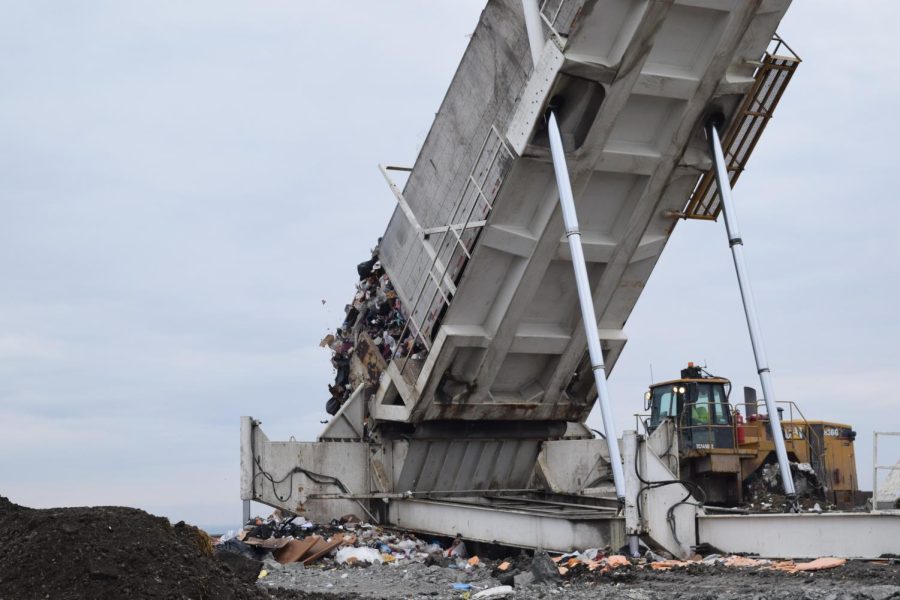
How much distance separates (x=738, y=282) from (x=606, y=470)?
391 centimetres

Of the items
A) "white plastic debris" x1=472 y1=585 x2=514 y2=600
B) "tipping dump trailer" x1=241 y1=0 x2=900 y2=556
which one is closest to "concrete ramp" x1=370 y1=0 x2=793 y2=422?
"tipping dump trailer" x1=241 y1=0 x2=900 y2=556

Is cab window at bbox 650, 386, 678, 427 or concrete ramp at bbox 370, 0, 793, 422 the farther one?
cab window at bbox 650, 386, 678, 427

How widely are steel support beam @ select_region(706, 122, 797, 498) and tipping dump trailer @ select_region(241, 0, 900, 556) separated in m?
0.24

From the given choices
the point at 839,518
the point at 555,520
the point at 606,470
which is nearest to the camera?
the point at 839,518

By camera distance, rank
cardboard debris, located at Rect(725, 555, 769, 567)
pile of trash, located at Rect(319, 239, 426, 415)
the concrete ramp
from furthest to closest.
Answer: pile of trash, located at Rect(319, 239, 426, 415)
the concrete ramp
cardboard debris, located at Rect(725, 555, 769, 567)

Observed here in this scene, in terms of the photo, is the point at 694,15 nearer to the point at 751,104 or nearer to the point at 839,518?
the point at 751,104

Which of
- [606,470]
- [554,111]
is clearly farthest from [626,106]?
[606,470]

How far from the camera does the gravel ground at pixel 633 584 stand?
22.9 ft

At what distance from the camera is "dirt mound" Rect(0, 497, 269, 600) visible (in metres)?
6.45

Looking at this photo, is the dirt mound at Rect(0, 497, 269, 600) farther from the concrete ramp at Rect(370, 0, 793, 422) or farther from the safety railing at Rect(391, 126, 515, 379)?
the concrete ramp at Rect(370, 0, 793, 422)

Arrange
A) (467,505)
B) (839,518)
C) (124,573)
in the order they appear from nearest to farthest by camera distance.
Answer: (124,573) → (839,518) → (467,505)

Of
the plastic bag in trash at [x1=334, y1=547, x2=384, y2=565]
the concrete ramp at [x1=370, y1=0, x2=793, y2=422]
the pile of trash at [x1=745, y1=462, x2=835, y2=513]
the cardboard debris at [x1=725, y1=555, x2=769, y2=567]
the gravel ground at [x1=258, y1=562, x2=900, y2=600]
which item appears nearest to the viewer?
the gravel ground at [x1=258, y1=562, x2=900, y2=600]

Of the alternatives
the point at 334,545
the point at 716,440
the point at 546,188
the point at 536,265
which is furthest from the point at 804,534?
the point at 716,440

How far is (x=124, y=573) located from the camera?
6.54 meters
